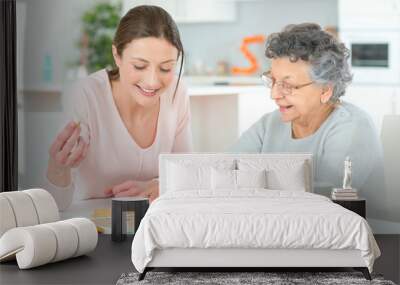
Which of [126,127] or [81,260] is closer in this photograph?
[81,260]

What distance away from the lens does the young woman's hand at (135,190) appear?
8242 mm

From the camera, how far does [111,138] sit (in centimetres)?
827

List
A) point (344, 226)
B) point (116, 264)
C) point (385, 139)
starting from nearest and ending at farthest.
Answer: point (344, 226), point (116, 264), point (385, 139)

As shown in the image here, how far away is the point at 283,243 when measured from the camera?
590cm

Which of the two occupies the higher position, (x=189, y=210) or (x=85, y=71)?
(x=85, y=71)

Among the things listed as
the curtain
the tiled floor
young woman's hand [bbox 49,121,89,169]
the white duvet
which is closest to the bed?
the white duvet

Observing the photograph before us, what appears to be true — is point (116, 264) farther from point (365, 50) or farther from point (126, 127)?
point (365, 50)

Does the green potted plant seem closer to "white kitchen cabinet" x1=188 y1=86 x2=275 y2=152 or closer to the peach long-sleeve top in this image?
the peach long-sleeve top

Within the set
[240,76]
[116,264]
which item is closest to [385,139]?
[240,76]

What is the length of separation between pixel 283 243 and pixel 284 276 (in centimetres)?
32

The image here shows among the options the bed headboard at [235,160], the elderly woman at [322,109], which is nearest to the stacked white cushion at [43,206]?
the bed headboard at [235,160]

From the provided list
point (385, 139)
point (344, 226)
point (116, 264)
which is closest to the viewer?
point (344, 226)

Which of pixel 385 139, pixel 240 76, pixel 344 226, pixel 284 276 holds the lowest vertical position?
pixel 284 276

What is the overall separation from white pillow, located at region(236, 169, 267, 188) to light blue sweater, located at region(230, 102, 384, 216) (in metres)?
0.85
